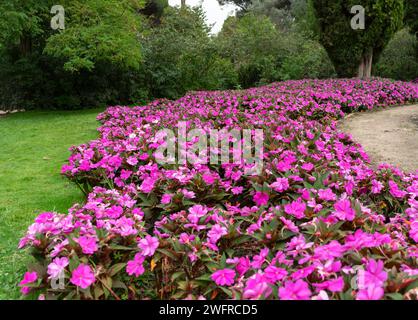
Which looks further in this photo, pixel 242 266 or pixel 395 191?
pixel 395 191

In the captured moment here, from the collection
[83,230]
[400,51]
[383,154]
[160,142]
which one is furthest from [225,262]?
[400,51]

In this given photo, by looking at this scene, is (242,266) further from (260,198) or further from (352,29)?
(352,29)

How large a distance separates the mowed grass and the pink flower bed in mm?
465

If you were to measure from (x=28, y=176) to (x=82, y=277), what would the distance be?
3.33 metres

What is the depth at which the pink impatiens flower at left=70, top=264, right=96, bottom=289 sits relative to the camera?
1636mm

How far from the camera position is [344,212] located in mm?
2047

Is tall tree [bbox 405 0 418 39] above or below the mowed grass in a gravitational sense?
above

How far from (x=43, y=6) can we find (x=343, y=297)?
32.1 ft

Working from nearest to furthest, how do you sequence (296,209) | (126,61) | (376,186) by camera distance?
(296,209) → (376,186) → (126,61)

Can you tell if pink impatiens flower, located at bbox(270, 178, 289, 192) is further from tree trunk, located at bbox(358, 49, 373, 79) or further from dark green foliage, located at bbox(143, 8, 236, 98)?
tree trunk, located at bbox(358, 49, 373, 79)

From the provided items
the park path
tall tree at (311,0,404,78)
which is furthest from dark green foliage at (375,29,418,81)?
the park path

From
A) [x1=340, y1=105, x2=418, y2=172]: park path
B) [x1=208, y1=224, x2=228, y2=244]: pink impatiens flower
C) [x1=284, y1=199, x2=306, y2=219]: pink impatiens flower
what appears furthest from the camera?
[x1=340, y1=105, x2=418, y2=172]: park path

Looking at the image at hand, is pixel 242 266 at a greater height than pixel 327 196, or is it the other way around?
pixel 327 196

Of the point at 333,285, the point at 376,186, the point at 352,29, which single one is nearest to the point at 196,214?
the point at 333,285
